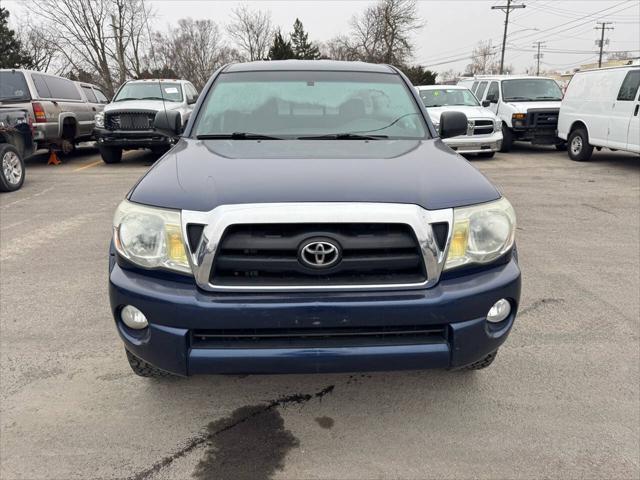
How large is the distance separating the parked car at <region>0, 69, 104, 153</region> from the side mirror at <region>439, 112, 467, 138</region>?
9.75m

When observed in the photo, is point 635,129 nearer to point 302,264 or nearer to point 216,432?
point 302,264

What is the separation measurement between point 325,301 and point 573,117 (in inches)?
454

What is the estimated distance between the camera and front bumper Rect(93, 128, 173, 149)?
10.8 m

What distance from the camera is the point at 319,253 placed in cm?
203

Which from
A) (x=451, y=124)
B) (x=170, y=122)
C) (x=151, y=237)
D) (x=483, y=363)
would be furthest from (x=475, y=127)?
(x=151, y=237)

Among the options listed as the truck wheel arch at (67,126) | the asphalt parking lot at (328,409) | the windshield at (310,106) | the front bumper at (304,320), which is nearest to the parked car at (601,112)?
the asphalt parking lot at (328,409)

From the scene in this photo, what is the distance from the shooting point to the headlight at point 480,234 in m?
→ 2.15

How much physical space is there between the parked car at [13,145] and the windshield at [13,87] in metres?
2.20

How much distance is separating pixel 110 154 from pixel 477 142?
340 inches

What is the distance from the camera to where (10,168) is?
832 centimetres

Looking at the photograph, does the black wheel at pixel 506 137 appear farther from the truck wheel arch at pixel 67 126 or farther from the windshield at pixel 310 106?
the truck wheel arch at pixel 67 126

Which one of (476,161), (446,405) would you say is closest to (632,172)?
(476,161)

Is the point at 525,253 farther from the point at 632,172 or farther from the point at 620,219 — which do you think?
the point at 632,172

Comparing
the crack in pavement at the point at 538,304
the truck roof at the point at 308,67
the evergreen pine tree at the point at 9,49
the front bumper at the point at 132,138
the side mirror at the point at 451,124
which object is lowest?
the crack in pavement at the point at 538,304
